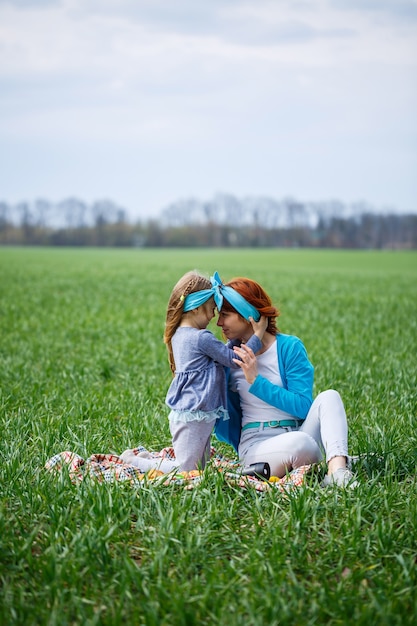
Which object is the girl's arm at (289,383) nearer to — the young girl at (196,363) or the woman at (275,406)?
the woman at (275,406)

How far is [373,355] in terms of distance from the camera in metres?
9.15

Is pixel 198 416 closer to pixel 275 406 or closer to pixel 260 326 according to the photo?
pixel 275 406

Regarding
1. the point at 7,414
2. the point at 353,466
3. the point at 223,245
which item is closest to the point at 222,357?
the point at 353,466

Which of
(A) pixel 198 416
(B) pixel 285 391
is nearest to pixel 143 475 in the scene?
(A) pixel 198 416

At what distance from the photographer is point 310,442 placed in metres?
4.47

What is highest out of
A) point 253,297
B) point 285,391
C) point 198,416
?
point 253,297

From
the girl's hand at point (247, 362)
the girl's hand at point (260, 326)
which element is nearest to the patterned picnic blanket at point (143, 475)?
the girl's hand at point (247, 362)

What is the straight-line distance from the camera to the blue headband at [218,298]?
4.54m

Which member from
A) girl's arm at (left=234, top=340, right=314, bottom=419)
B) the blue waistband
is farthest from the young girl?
the blue waistband

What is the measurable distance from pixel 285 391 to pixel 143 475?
985 millimetres

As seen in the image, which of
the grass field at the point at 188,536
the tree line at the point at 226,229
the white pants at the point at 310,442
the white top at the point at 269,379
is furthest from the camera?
the tree line at the point at 226,229

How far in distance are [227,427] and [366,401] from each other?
218 centimetres

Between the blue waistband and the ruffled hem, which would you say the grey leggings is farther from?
the blue waistband

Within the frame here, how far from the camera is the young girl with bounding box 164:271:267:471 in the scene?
454 cm
